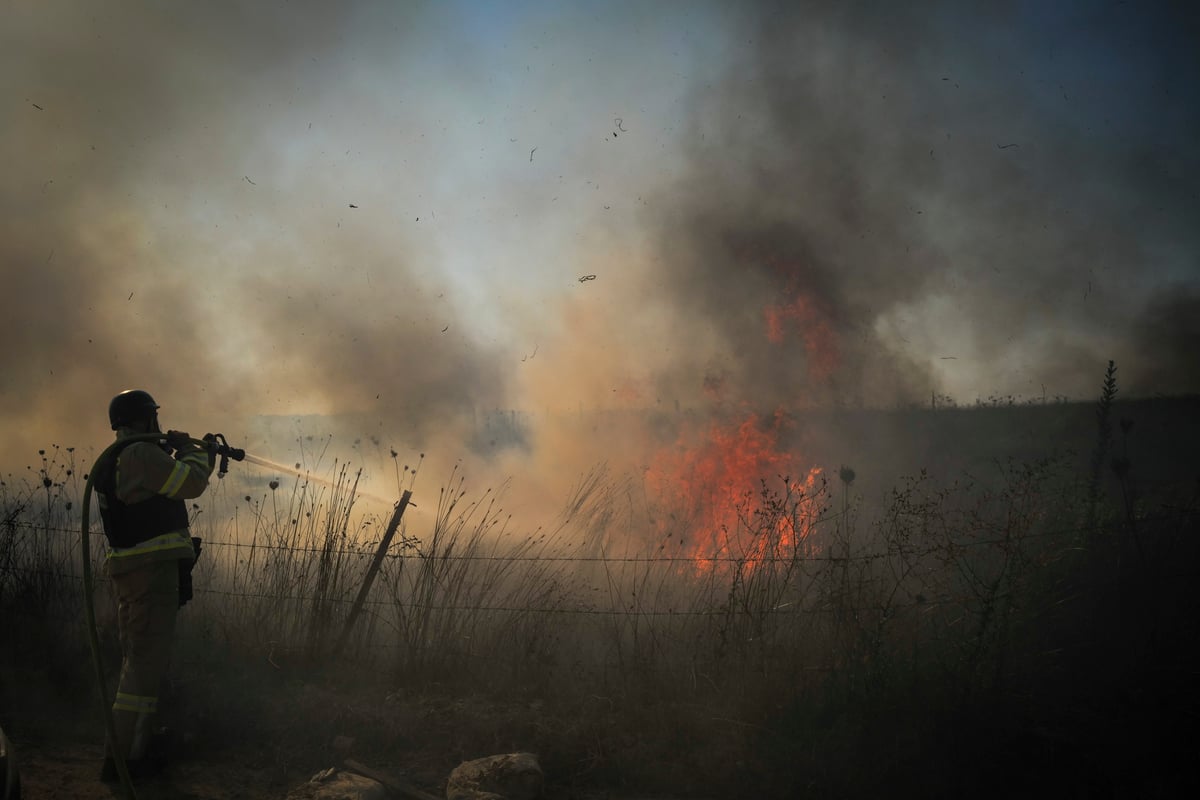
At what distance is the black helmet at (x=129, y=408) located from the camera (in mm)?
4406

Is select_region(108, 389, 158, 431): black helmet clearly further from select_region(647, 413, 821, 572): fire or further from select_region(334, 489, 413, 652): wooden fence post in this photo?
select_region(647, 413, 821, 572): fire

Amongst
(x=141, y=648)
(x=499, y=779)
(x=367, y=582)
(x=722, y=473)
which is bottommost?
(x=499, y=779)

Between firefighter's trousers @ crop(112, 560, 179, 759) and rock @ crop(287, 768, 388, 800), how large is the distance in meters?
1.04

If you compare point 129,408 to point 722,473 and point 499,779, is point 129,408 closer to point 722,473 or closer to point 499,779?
point 499,779

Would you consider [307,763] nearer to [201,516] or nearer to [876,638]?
[876,638]

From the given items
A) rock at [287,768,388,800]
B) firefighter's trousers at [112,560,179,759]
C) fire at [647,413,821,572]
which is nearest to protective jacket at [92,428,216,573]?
firefighter's trousers at [112,560,179,759]

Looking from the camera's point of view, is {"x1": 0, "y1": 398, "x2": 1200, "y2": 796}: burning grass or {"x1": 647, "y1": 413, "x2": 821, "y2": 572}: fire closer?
{"x1": 0, "y1": 398, "x2": 1200, "y2": 796}: burning grass

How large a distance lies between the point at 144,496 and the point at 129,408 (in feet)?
2.10

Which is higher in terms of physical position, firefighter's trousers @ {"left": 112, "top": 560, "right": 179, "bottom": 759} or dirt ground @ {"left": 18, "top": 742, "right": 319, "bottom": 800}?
firefighter's trousers @ {"left": 112, "top": 560, "right": 179, "bottom": 759}

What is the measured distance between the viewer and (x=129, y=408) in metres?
4.44

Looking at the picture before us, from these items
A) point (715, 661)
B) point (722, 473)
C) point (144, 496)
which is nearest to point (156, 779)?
point (144, 496)

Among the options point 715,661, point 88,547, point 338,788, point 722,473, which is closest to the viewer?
point 338,788

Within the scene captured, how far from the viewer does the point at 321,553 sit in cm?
595

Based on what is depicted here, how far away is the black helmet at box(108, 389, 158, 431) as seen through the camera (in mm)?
4406
